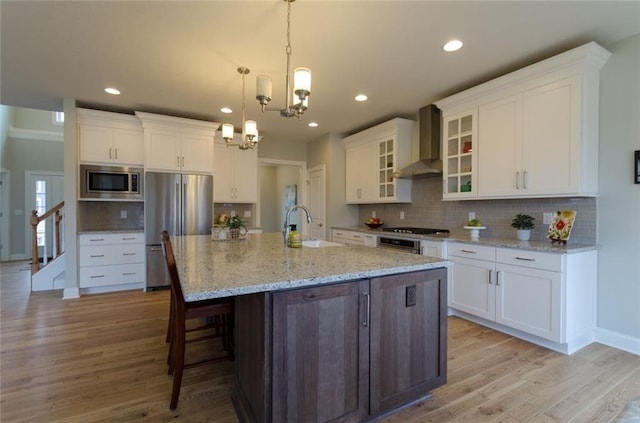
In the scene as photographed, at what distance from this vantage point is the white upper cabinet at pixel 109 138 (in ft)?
13.3

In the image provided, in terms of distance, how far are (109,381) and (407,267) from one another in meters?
2.18

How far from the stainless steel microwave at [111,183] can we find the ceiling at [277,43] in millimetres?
966

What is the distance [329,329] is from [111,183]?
13.9 ft

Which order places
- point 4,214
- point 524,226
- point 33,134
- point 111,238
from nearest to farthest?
point 524,226
point 111,238
point 4,214
point 33,134

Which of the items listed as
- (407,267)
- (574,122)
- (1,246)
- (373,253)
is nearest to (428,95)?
(574,122)

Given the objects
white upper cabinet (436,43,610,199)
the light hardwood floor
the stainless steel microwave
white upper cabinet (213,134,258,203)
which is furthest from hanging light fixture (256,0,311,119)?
the stainless steel microwave

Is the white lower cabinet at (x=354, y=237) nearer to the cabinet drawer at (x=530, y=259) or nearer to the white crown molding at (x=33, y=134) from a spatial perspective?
the cabinet drawer at (x=530, y=259)

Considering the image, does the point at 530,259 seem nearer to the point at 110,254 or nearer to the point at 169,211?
the point at 169,211

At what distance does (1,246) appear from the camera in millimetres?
A: 6516

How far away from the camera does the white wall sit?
244 cm

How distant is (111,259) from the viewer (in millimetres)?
4176

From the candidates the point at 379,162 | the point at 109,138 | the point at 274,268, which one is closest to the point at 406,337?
the point at 274,268

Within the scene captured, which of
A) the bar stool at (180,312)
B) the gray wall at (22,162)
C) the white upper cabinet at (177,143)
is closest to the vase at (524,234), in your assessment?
the bar stool at (180,312)

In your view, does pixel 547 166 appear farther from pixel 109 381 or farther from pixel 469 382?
pixel 109 381
